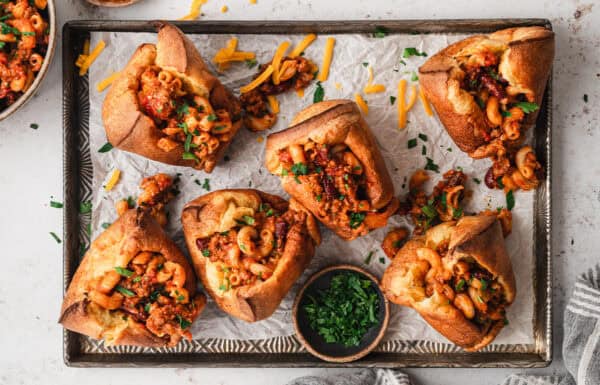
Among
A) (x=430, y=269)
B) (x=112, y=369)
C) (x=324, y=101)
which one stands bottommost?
(x=112, y=369)

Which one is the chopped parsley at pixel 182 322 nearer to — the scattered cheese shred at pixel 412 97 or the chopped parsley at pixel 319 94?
the chopped parsley at pixel 319 94

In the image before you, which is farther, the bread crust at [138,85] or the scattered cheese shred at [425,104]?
the scattered cheese shred at [425,104]

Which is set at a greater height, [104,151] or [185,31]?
[185,31]

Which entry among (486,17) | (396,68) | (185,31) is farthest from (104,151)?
(486,17)

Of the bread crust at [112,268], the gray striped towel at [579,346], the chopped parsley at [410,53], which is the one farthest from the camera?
the chopped parsley at [410,53]

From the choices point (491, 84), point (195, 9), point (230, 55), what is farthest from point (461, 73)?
point (195, 9)

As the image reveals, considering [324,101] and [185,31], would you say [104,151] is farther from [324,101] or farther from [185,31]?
[324,101]

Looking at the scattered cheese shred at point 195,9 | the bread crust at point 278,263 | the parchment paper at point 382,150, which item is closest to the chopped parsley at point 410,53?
the parchment paper at point 382,150
